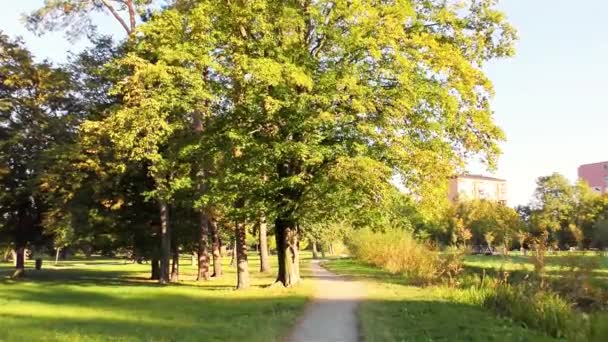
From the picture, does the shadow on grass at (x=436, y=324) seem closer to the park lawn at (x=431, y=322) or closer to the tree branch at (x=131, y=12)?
the park lawn at (x=431, y=322)

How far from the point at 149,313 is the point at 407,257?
18849 mm

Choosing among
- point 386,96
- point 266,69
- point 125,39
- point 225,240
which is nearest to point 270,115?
point 266,69

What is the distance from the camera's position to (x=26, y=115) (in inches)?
1416

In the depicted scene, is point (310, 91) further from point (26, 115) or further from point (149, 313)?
point (26, 115)

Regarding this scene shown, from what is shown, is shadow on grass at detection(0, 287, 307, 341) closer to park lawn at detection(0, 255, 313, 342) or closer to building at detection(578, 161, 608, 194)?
park lawn at detection(0, 255, 313, 342)

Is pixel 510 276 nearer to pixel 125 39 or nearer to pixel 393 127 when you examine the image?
pixel 393 127

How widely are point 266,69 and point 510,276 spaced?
34.4 ft

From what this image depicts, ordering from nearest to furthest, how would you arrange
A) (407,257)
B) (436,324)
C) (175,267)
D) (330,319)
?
(436,324) → (330,319) → (407,257) → (175,267)

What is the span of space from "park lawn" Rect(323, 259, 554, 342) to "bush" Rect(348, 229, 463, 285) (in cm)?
332

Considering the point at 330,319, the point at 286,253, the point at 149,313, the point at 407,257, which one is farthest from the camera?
the point at 407,257

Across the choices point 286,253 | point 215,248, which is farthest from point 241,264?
point 215,248

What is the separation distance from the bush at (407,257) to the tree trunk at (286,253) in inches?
164

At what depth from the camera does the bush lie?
23720 millimetres

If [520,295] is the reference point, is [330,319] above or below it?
below
